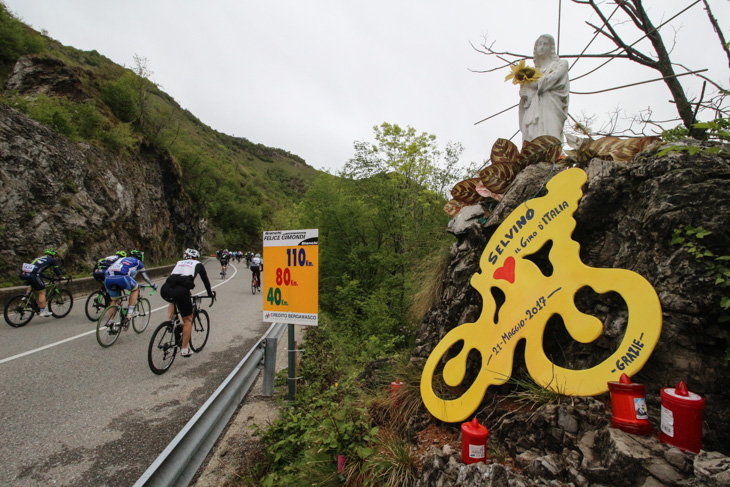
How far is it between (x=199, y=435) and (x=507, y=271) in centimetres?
297

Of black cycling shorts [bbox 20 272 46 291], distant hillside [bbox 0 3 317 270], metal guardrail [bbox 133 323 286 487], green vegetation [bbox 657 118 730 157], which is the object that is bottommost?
metal guardrail [bbox 133 323 286 487]

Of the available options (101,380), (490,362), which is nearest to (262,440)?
(490,362)

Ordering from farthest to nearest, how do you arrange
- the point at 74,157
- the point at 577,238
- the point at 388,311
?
the point at 74,157
the point at 388,311
the point at 577,238

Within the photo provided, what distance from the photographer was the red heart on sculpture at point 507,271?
9.50 ft

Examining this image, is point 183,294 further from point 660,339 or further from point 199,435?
point 660,339

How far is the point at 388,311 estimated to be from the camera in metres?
10.0

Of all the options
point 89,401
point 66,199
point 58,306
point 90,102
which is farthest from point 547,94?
point 90,102

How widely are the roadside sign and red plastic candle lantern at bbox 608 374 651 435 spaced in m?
2.87

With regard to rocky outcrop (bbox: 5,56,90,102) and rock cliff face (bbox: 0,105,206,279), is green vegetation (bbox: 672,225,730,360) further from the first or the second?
rocky outcrop (bbox: 5,56,90,102)

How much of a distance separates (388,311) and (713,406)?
8.27 meters

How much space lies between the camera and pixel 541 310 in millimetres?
2570

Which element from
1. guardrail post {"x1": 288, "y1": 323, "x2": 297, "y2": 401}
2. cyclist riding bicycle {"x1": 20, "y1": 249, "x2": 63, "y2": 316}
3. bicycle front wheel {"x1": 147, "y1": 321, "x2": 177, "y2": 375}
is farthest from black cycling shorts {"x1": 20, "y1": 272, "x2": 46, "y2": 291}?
guardrail post {"x1": 288, "y1": 323, "x2": 297, "y2": 401}

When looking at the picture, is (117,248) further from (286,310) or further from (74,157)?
(286,310)

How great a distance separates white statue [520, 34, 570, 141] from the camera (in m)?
4.12
